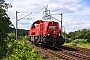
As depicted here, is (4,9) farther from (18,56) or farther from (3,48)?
(18,56)

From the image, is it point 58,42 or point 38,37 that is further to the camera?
point 38,37

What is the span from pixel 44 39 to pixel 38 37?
360 centimetres

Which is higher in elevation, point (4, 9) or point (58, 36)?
point (4, 9)

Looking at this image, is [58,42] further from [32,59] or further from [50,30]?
[32,59]

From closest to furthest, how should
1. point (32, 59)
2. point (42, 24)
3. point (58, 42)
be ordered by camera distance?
point (32, 59) < point (58, 42) < point (42, 24)

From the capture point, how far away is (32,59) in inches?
497

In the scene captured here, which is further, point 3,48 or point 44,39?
point 44,39

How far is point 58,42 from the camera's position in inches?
990

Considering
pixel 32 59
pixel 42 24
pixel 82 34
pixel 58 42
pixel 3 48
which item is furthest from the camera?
pixel 82 34

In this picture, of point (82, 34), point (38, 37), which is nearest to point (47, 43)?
point (38, 37)

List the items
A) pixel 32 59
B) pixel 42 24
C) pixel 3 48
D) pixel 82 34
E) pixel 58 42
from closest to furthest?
pixel 32 59
pixel 3 48
pixel 58 42
pixel 42 24
pixel 82 34

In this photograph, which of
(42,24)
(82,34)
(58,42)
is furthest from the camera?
(82,34)

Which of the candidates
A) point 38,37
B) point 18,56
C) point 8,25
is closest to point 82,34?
point 38,37

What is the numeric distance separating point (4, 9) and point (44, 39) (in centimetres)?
565
